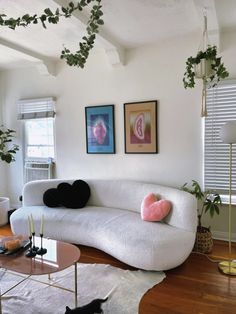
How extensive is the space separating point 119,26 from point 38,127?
7.71 ft

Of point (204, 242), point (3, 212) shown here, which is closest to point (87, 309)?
point (204, 242)

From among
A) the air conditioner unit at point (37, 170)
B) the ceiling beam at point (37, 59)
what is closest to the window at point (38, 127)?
the air conditioner unit at point (37, 170)

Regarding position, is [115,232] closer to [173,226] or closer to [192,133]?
[173,226]

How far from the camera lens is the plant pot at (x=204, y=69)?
2.62m

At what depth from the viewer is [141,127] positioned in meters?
3.69

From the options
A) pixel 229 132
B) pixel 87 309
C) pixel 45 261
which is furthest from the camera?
pixel 229 132

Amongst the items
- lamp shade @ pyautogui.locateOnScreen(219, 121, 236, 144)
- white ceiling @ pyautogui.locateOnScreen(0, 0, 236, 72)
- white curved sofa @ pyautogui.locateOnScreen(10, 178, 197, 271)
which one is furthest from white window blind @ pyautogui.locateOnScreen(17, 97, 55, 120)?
lamp shade @ pyautogui.locateOnScreen(219, 121, 236, 144)

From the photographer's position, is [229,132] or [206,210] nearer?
[229,132]

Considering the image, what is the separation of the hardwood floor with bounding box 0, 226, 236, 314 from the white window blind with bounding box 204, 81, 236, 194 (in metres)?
0.90

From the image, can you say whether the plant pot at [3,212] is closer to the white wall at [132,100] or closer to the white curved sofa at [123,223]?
the white curved sofa at [123,223]

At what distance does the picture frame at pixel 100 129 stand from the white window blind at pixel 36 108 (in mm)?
720

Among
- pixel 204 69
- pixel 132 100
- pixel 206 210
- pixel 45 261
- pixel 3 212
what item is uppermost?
pixel 204 69

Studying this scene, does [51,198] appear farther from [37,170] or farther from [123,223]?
[123,223]

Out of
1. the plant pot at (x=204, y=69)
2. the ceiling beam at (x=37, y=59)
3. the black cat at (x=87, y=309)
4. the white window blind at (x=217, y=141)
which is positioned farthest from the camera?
the ceiling beam at (x=37, y=59)
